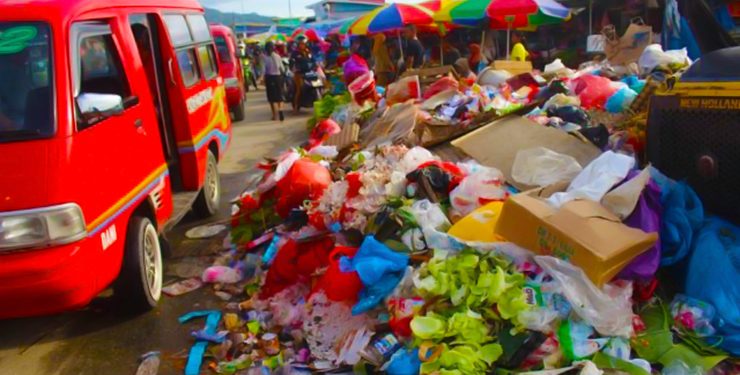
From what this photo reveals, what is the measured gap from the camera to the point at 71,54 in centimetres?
349

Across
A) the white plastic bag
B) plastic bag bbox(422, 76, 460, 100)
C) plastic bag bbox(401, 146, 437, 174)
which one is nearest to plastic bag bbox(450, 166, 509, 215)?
the white plastic bag

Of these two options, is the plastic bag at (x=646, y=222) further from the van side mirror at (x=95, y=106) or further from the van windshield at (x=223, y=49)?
the van windshield at (x=223, y=49)

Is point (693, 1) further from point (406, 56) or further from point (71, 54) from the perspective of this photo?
point (406, 56)

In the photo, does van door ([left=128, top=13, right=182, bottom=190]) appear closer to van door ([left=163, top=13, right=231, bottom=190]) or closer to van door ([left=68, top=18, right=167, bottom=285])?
van door ([left=163, top=13, right=231, bottom=190])

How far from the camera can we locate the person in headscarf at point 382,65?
41.9 feet

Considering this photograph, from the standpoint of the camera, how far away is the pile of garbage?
→ 2.82 metres

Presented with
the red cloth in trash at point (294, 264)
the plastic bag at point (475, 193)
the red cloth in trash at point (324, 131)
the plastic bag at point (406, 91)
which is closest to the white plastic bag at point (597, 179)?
the plastic bag at point (475, 193)

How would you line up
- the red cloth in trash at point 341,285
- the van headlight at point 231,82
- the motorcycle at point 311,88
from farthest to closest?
the motorcycle at point 311,88, the van headlight at point 231,82, the red cloth in trash at point 341,285

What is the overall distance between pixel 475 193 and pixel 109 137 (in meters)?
2.33

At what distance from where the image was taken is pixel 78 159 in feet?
10.4

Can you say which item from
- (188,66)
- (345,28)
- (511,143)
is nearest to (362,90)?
(188,66)

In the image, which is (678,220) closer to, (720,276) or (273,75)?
(720,276)

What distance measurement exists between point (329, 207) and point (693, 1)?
9.20 feet

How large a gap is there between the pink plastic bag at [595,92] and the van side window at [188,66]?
3.93 meters
